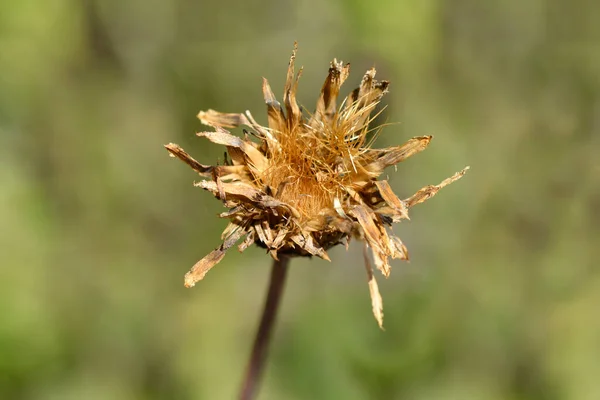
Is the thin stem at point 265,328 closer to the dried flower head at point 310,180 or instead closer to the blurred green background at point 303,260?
the dried flower head at point 310,180

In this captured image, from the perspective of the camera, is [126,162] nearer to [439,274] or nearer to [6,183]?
[6,183]

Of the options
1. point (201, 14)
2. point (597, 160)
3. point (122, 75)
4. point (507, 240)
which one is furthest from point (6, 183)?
point (597, 160)

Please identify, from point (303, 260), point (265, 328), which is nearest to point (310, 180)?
point (265, 328)

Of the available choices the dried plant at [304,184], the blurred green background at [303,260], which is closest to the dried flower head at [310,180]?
the dried plant at [304,184]

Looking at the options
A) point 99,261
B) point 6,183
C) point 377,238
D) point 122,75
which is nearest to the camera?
point 377,238

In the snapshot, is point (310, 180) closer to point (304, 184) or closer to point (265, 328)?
point (304, 184)
